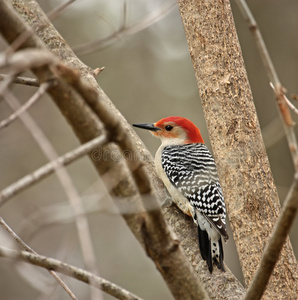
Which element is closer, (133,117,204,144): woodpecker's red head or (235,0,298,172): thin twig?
(235,0,298,172): thin twig

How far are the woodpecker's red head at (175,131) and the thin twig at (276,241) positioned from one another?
3714 mm

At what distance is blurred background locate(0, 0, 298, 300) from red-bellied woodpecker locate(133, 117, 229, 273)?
5.51 ft

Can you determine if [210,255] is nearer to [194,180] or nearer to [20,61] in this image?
[194,180]

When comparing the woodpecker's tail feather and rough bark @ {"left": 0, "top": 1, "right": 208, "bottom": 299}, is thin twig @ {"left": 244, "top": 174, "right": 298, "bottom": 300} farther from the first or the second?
the woodpecker's tail feather

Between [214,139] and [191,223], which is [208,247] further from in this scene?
[214,139]

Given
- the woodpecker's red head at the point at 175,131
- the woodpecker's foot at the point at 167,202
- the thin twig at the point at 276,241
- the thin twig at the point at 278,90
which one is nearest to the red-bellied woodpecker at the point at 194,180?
the woodpecker's red head at the point at 175,131

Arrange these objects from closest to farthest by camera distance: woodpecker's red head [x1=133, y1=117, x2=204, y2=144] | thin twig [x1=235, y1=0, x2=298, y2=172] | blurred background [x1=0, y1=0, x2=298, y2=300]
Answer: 1. thin twig [x1=235, y1=0, x2=298, y2=172]
2. woodpecker's red head [x1=133, y1=117, x2=204, y2=144]
3. blurred background [x1=0, y1=0, x2=298, y2=300]

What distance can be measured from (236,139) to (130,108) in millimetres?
7675

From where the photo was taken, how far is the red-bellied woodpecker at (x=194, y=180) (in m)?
3.94

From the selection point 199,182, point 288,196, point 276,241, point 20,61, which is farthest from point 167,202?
point 20,61

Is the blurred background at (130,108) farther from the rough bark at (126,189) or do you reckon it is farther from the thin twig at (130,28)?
the rough bark at (126,189)

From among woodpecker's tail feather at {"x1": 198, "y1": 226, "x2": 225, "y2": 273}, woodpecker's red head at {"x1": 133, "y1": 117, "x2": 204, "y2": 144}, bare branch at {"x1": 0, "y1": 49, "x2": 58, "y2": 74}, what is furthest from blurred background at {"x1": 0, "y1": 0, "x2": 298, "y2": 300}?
bare branch at {"x1": 0, "y1": 49, "x2": 58, "y2": 74}

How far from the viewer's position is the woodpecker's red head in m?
5.49

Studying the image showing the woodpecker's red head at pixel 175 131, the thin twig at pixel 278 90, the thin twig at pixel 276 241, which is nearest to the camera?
the thin twig at pixel 278 90
